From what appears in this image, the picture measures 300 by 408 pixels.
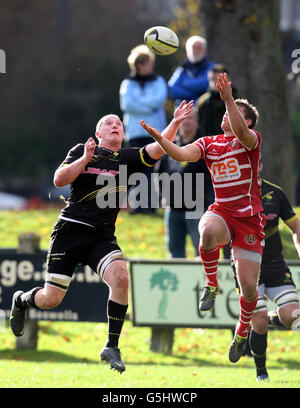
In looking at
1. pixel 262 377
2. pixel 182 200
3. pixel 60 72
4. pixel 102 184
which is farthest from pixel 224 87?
pixel 60 72

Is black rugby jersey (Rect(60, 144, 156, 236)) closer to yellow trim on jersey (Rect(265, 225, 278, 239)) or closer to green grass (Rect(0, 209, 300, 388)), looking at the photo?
green grass (Rect(0, 209, 300, 388))

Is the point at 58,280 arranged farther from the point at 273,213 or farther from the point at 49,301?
the point at 273,213

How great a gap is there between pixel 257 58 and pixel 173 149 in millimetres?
7879

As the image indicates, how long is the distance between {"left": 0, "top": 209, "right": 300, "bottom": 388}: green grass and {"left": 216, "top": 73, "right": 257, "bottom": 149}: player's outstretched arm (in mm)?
2360

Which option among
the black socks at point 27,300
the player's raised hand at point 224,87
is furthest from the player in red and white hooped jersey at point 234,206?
the black socks at point 27,300

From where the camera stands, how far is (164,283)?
11.1 meters

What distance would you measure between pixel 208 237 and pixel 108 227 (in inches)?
35.3

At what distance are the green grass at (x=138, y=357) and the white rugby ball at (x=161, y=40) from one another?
3.07m

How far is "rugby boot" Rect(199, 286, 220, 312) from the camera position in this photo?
7.76 meters

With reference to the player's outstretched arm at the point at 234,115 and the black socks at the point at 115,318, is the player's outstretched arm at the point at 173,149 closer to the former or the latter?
the player's outstretched arm at the point at 234,115

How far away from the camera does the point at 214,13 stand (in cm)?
Result: 1490

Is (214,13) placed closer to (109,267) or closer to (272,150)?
(272,150)

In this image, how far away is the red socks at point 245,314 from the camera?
315 inches

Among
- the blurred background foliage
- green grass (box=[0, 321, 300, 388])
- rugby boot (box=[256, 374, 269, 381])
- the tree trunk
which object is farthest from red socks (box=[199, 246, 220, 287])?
the blurred background foliage
